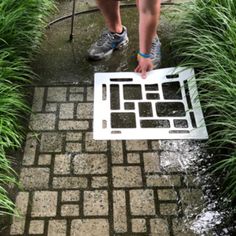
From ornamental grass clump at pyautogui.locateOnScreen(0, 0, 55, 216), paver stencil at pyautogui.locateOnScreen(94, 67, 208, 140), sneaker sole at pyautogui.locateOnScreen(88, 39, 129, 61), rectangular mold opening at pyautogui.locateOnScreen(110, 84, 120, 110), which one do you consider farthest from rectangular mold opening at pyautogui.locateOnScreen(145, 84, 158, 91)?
ornamental grass clump at pyautogui.locateOnScreen(0, 0, 55, 216)

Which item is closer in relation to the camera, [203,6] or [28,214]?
[28,214]

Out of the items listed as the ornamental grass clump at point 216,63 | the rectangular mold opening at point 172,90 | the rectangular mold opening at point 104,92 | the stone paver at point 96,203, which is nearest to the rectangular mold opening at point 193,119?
the ornamental grass clump at point 216,63

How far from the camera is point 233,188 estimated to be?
270 centimetres

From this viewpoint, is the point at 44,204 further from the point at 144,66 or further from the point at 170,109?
the point at 144,66

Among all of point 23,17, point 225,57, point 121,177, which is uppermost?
point 23,17

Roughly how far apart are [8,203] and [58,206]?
0.32 metres

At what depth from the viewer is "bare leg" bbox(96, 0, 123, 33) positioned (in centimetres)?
350

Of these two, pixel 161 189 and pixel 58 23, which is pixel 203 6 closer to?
pixel 58 23

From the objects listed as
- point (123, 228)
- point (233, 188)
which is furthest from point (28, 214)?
point (233, 188)

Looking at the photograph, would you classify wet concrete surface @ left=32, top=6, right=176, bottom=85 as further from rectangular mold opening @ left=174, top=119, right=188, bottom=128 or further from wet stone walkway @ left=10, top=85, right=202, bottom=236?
rectangular mold opening @ left=174, top=119, right=188, bottom=128

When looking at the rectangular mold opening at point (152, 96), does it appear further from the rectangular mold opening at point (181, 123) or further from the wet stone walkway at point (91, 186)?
the wet stone walkway at point (91, 186)

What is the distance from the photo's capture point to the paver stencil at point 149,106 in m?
3.14

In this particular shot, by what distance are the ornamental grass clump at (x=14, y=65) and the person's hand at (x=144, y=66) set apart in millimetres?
940

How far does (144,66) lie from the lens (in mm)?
3520
